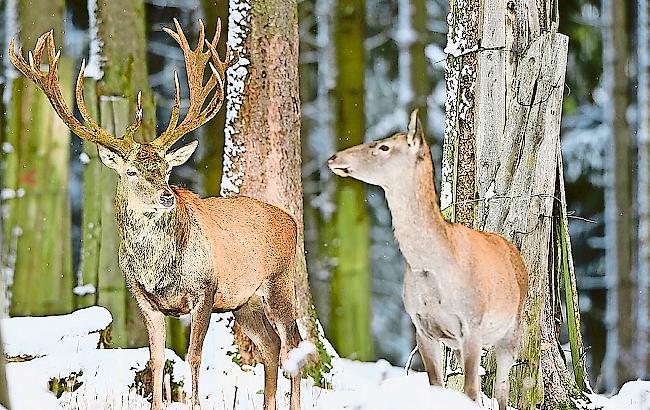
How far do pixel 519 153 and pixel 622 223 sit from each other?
5939 mm

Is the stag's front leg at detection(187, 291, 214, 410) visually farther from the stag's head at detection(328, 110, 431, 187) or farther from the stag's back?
the stag's head at detection(328, 110, 431, 187)

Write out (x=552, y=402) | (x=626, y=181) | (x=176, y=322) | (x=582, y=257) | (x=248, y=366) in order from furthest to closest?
(x=582, y=257)
(x=626, y=181)
(x=176, y=322)
(x=248, y=366)
(x=552, y=402)

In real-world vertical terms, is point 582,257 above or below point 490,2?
below

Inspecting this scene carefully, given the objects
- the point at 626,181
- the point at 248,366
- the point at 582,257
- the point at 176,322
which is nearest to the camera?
the point at 248,366

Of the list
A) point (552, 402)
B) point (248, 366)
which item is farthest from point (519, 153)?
point (248, 366)

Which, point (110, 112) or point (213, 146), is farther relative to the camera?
point (213, 146)

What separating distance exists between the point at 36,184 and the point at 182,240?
12.6ft

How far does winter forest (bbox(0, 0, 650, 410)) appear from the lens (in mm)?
4156

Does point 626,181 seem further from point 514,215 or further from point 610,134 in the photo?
point 514,215

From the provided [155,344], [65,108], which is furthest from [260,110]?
[155,344]

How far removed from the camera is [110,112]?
6.61 metres

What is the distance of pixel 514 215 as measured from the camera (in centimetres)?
452

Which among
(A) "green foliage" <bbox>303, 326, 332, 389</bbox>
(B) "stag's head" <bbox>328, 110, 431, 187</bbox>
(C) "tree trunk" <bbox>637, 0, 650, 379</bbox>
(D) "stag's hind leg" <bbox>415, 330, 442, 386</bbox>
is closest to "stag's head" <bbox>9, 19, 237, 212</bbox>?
(B) "stag's head" <bbox>328, 110, 431, 187</bbox>

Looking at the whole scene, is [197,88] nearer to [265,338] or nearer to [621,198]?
[265,338]
